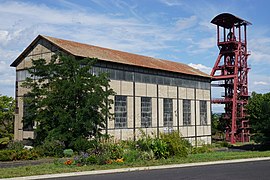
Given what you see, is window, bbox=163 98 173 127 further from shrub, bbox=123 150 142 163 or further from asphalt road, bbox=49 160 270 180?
asphalt road, bbox=49 160 270 180

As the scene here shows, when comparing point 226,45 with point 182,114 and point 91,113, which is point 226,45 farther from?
point 91,113

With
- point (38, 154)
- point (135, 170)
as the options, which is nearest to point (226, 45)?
point (38, 154)

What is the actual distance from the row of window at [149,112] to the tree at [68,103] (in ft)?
27.7

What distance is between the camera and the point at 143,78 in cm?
4050

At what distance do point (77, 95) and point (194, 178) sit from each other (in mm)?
15982

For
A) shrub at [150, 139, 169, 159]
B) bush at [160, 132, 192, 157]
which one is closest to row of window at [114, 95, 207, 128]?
bush at [160, 132, 192, 157]

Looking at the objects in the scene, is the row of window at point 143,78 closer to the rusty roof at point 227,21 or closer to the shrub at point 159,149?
the shrub at point 159,149

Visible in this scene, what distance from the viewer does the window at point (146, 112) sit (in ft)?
131

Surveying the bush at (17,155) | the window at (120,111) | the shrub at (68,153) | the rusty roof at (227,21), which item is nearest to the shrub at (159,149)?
the shrub at (68,153)

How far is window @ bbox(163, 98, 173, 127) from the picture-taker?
42750mm

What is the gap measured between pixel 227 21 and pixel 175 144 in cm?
4431

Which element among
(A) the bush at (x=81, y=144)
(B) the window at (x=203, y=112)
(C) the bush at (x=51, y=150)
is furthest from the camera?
(B) the window at (x=203, y=112)

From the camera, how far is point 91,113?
2711 cm

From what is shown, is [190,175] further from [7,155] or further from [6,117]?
[6,117]
